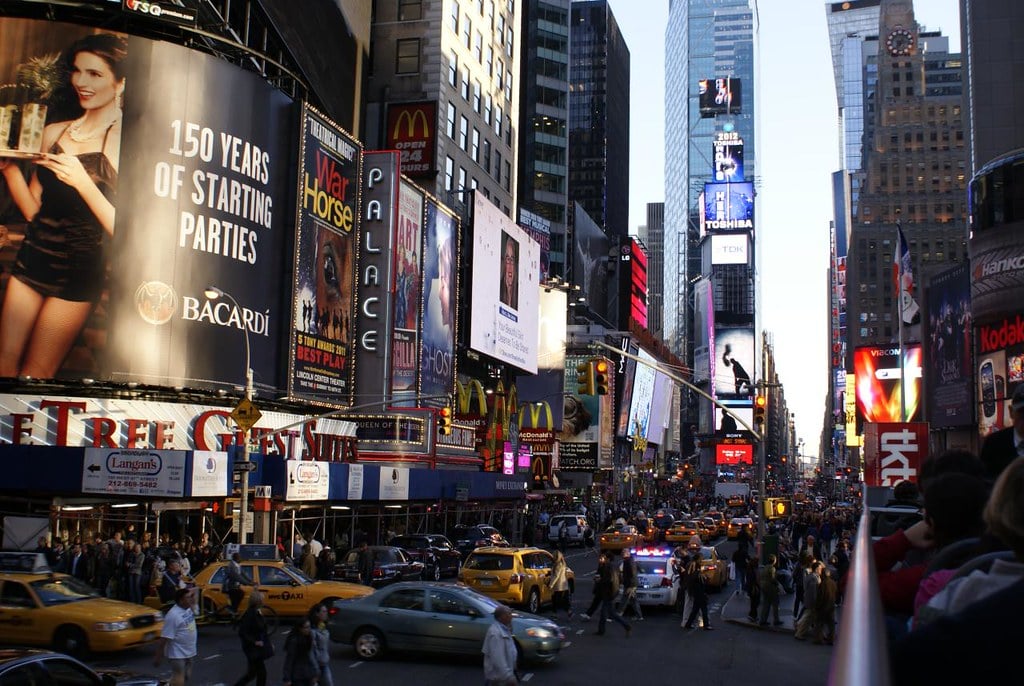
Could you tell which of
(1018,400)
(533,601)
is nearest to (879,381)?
(533,601)

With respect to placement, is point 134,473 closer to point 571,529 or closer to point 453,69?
point 571,529

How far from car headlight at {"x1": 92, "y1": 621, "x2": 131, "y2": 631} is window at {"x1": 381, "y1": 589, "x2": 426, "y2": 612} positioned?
4481 mm

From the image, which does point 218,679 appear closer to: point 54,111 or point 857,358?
point 54,111

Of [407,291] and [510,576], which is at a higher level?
[407,291]

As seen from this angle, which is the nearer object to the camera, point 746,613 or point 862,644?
point 862,644

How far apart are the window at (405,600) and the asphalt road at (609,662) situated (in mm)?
980

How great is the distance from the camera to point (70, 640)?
17.5 meters

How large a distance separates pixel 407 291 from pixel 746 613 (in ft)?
97.2

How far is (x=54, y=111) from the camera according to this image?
37000 mm

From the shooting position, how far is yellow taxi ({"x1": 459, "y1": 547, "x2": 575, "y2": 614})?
25094 mm

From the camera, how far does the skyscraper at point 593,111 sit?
17200 centimetres

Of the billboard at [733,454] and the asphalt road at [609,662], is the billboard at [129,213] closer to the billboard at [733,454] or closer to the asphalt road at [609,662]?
the asphalt road at [609,662]

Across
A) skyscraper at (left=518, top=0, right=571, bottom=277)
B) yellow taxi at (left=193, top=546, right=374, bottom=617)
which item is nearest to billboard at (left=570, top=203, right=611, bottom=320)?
skyscraper at (left=518, top=0, right=571, bottom=277)

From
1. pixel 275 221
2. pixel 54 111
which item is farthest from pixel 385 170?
pixel 54 111
